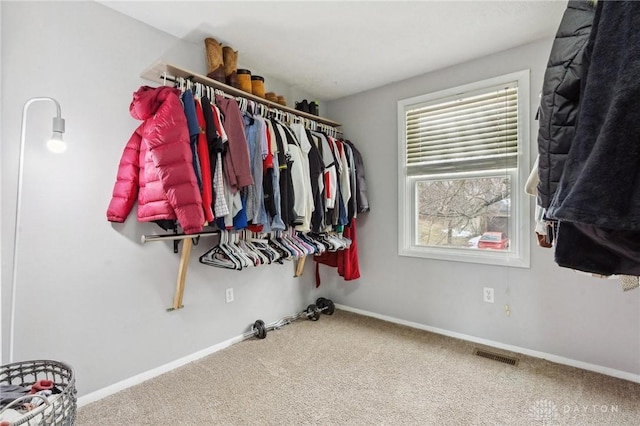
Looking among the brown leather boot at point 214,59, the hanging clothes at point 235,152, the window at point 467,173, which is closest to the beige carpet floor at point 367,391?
the window at point 467,173

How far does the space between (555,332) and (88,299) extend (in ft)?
10.2

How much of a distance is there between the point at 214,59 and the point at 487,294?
2775 millimetres

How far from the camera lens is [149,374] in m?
2.09

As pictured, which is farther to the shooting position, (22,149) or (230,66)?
(230,66)

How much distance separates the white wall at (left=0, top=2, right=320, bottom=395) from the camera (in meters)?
1.62

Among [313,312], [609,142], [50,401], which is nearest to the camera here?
[609,142]

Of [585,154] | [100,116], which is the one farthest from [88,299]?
[585,154]

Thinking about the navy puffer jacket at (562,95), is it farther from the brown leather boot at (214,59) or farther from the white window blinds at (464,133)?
the brown leather boot at (214,59)

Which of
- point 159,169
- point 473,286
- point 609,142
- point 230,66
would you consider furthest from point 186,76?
point 473,286

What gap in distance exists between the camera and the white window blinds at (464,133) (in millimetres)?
2477

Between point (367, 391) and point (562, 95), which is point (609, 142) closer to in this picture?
point (562, 95)

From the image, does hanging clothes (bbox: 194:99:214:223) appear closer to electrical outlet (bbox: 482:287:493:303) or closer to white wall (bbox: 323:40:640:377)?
white wall (bbox: 323:40:640:377)

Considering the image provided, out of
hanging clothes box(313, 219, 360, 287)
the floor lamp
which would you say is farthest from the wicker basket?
hanging clothes box(313, 219, 360, 287)

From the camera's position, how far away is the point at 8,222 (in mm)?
1601
